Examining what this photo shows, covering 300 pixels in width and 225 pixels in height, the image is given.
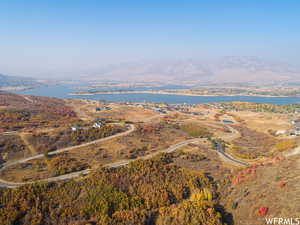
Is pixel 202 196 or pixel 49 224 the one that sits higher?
pixel 202 196

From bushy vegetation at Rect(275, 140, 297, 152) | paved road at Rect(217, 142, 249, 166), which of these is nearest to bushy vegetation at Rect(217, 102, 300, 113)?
bushy vegetation at Rect(275, 140, 297, 152)

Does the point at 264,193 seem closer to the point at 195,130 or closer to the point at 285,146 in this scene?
the point at 285,146

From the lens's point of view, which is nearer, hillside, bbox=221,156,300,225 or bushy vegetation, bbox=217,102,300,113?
hillside, bbox=221,156,300,225

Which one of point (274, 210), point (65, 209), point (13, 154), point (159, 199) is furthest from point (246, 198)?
point (13, 154)

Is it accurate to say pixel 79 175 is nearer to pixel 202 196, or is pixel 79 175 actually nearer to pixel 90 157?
pixel 90 157

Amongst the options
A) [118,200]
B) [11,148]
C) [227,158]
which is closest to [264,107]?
[227,158]

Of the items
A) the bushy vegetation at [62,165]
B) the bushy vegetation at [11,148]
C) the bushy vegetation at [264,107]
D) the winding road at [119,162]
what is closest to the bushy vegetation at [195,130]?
the winding road at [119,162]

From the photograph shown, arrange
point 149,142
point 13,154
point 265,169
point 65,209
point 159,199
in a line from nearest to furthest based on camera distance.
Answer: point 65,209 → point 159,199 → point 265,169 → point 13,154 → point 149,142

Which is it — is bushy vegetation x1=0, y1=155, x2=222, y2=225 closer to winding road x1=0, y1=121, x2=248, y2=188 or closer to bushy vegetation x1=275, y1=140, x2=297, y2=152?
winding road x1=0, y1=121, x2=248, y2=188

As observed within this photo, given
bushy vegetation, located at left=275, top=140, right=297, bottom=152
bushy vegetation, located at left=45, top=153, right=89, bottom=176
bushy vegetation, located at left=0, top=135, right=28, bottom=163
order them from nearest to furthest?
1. bushy vegetation, located at left=45, top=153, right=89, bottom=176
2. bushy vegetation, located at left=0, top=135, right=28, bottom=163
3. bushy vegetation, located at left=275, top=140, right=297, bottom=152
